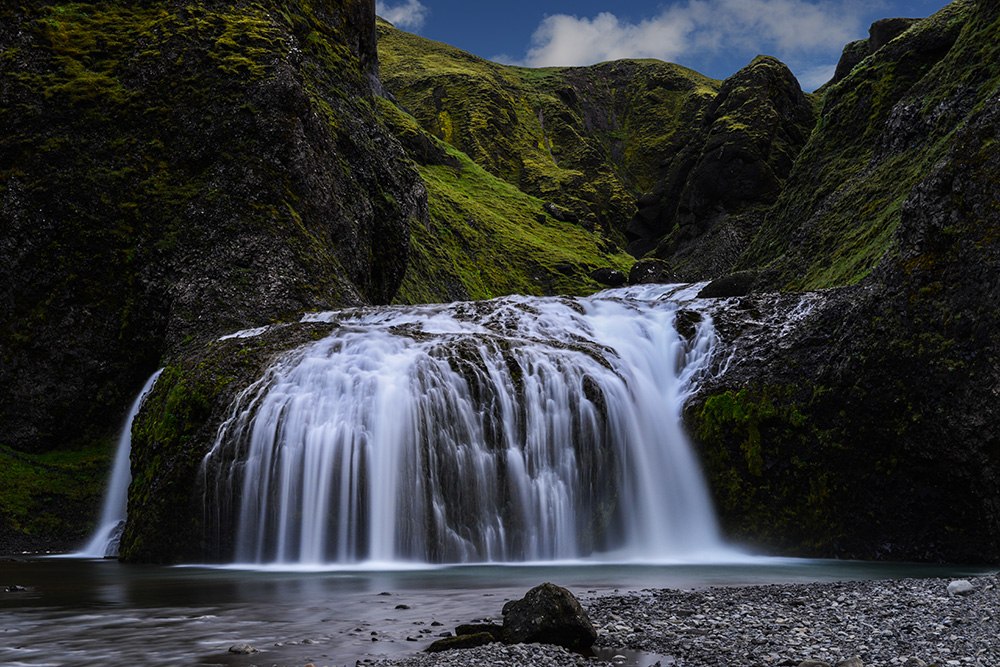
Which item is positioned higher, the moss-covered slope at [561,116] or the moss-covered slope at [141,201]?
the moss-covered slope at [561,116]

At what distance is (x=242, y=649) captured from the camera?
204 inches

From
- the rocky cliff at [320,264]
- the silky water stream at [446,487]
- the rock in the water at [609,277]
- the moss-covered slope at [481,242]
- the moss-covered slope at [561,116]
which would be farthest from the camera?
the moss-covered slope at [561,116]

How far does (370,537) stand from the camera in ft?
37.6

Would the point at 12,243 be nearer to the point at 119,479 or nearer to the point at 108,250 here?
the point at 108,250

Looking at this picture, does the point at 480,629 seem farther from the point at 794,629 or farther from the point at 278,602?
the point at 278,602

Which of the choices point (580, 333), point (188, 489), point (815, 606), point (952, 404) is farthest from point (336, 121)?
point (815, 606)

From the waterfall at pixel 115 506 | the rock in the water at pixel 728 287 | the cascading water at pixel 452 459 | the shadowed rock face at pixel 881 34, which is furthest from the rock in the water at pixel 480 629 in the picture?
the shadowed rock face at pixel 881 34

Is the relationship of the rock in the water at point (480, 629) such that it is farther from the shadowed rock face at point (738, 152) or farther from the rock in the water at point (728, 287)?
the shadowed rock face at point (738, 152)

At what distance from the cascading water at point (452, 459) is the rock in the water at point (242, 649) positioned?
6.12 meters

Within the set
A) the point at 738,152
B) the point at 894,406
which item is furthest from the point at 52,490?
the point at 738,152

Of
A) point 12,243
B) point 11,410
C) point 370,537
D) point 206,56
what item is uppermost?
point 206,56

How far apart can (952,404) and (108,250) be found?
1968 centimetres

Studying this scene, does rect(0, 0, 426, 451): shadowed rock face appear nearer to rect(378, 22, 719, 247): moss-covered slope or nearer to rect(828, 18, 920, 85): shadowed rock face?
rect(828, 18, 920, 85): shadowed rock face

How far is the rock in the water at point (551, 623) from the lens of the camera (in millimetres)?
5168
